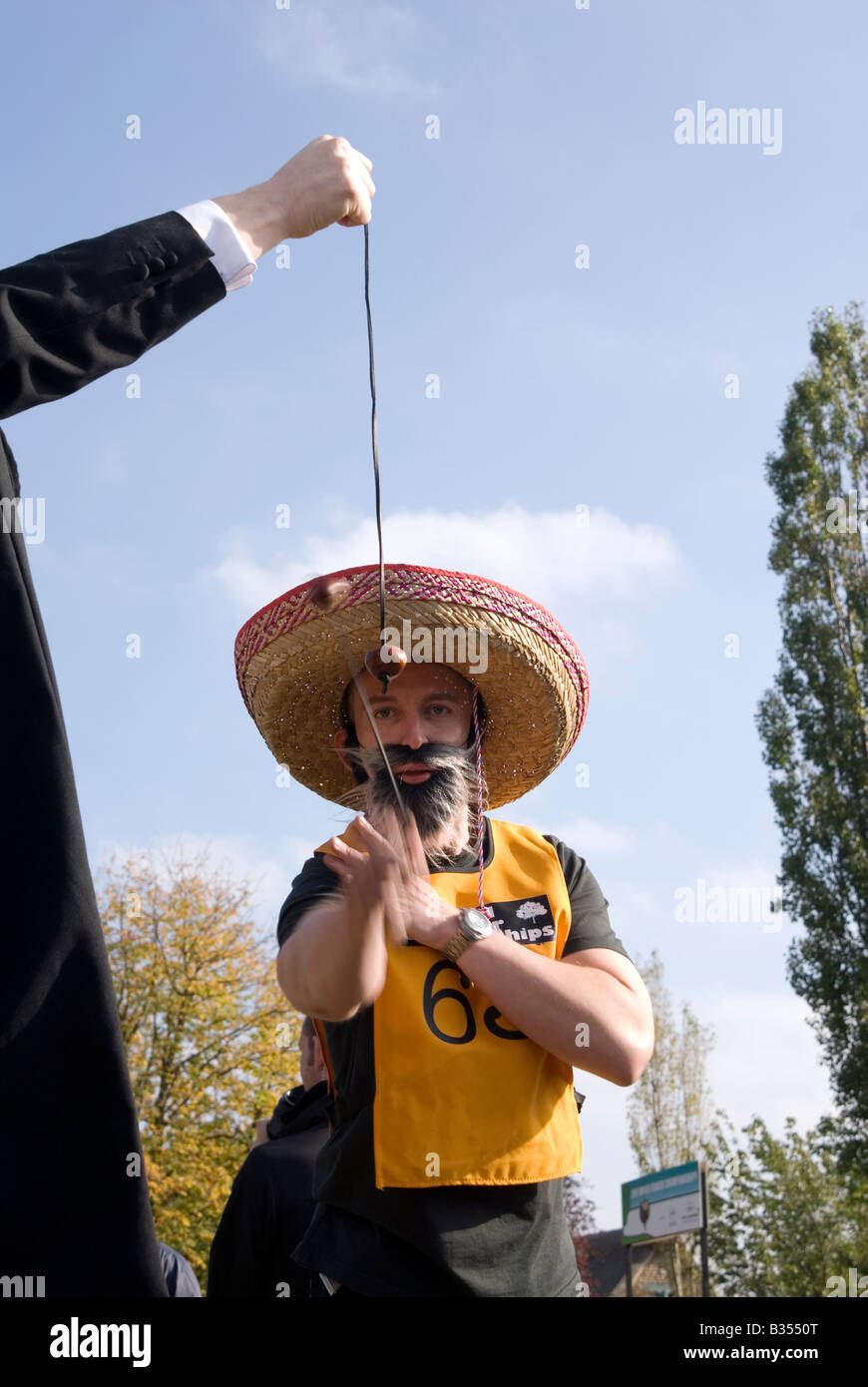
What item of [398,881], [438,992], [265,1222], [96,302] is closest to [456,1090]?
[438,992]

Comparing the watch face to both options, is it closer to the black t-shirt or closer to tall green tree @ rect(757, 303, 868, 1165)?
the black t-shirt

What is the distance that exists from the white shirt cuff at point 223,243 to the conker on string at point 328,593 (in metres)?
1.17

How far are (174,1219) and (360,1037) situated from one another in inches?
809

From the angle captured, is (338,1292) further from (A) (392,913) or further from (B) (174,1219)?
(B) (174,1219)

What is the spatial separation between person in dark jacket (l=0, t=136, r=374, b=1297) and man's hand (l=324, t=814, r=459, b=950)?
52cm

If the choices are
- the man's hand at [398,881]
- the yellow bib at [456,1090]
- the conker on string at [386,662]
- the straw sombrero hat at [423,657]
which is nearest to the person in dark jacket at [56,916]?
the man's hand at [398,881]

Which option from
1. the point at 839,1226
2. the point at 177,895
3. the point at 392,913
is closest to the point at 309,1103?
the point at 392,913

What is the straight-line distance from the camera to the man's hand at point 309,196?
2.20m

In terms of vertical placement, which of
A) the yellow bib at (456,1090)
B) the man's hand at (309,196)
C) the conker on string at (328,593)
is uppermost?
the man's hand at (309,196)

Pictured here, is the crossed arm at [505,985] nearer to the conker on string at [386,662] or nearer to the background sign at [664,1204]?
the conker on string at [386,662]

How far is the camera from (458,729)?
331cm

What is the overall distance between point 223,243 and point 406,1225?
1893 millimetres

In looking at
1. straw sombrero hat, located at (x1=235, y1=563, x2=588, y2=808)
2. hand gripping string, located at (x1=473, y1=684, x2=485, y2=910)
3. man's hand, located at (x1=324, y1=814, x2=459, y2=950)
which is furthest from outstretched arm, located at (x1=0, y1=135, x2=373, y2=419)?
hand gripping string, located at (x1=473, y1=684, x2=485, y2=910)

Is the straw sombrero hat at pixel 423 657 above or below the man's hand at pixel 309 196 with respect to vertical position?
below
